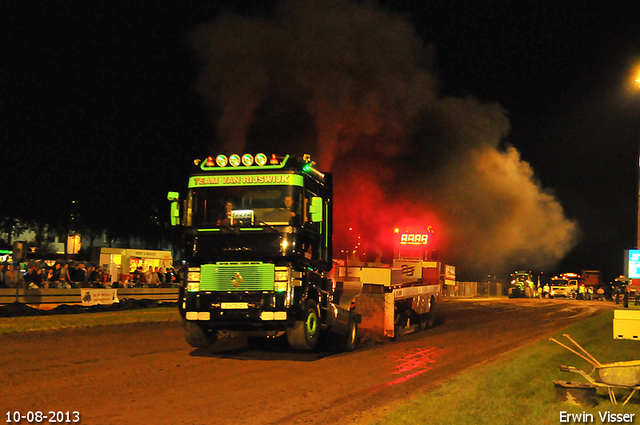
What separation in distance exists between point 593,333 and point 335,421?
13.5 meters

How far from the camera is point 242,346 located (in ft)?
44.9

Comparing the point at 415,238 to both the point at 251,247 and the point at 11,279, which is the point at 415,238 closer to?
Answer: the point at 251,247

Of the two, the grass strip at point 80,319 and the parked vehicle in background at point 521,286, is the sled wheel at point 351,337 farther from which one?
the parked vehicle in background at point 521,286

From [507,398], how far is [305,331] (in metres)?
4.64

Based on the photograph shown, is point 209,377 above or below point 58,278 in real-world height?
below

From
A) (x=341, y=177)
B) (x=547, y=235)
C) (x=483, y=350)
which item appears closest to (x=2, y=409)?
(x=483, y=350)

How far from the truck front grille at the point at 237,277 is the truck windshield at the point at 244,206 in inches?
30.2

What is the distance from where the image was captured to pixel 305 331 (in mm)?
11781

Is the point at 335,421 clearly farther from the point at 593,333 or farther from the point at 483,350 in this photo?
the point at 593,333

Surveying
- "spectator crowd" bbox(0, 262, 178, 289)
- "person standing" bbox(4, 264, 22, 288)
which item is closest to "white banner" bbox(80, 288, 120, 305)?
"spectator crowd" bbox(0, 262, 178, 289)

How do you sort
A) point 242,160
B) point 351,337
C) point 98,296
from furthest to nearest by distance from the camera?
1. point 98,296
2. point 351,337
3. point 242,160

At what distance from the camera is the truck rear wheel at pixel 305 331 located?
11.7m

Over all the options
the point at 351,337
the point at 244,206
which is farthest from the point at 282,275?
the point at 351,337

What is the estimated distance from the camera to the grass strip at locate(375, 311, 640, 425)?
6.80 metres
